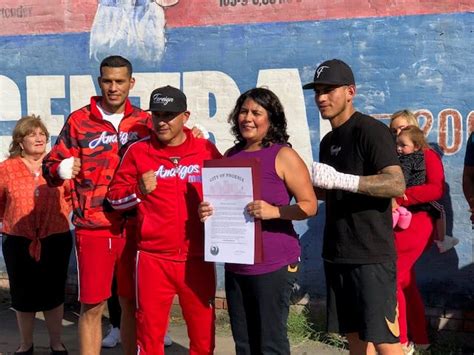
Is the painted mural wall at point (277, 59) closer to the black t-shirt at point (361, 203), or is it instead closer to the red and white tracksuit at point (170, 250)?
the black t-shirt at point (361, 203)

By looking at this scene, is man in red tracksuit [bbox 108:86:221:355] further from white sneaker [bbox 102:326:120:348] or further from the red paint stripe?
the red paint stripe

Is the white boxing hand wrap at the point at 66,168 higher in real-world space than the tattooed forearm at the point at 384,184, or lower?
higher

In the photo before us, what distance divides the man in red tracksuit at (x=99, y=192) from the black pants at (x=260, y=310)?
94 cm

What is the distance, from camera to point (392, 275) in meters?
4.66

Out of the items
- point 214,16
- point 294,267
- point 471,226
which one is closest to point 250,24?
point 214,16

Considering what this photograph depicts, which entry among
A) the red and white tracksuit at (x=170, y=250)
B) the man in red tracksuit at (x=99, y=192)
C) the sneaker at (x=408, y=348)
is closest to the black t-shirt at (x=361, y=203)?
the red and white tracksuit at (x=170, y=250)

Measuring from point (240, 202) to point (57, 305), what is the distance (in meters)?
2.44

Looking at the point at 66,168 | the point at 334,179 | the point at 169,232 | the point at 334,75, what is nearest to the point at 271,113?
the point at 334,75

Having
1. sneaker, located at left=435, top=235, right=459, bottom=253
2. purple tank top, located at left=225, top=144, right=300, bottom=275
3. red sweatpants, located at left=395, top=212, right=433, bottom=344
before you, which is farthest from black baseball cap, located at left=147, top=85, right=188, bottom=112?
sneaker, located at left=435, top=235, right=459, bottom=253

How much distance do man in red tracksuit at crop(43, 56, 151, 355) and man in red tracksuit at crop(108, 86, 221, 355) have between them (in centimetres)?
43

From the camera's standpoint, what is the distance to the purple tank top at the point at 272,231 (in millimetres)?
4617

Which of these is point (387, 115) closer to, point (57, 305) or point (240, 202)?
point (240, 202)

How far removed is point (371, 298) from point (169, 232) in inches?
49.1

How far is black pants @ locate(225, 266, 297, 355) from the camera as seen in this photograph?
4.61 metres
